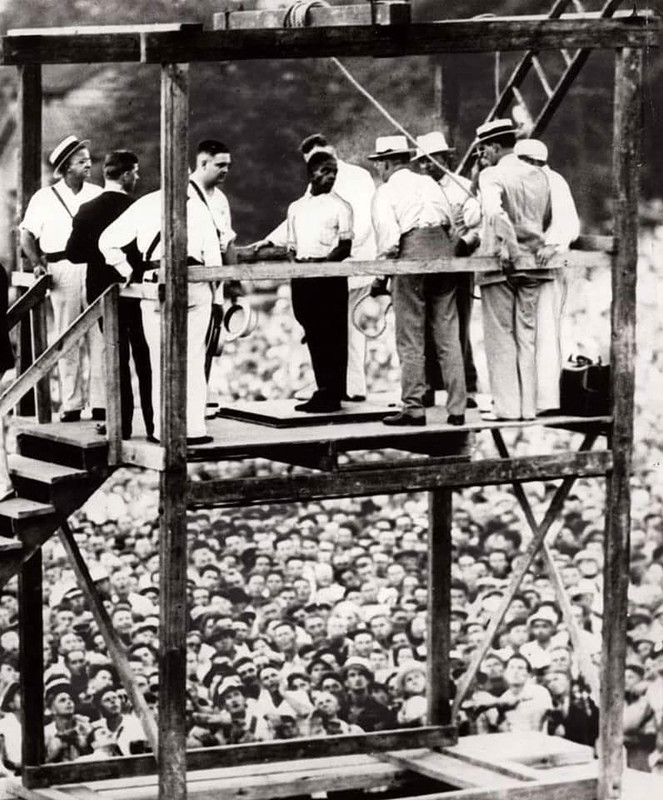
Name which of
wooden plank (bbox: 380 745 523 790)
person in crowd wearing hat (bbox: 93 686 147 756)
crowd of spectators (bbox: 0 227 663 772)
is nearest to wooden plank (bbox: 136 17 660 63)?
wooden plank (bbox: 380 745 523 790)

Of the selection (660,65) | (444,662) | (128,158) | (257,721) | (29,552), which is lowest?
(257,721)

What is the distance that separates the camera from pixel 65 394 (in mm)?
15281

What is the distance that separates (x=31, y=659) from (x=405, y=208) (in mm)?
4182

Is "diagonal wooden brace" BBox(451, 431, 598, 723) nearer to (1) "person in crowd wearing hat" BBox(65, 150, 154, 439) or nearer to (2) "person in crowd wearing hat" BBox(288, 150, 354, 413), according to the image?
(2) "person in crowd wearing hat" BBox(288, 150, 354, 413)

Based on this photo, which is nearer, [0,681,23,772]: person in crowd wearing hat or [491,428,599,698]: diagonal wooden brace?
[491,428,599,698]: diagonal wooden brace

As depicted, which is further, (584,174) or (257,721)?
(584,174)

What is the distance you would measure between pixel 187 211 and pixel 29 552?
233cm

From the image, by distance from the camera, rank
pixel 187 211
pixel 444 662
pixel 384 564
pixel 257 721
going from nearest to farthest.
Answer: pixel 187 211
pixel 444 662
pixel 257 721
pixel 384 564

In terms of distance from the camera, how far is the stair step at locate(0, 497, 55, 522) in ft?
44.5

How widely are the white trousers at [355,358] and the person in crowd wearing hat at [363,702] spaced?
6.10 meters

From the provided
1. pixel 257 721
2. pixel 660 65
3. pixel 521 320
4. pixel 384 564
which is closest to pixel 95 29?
pixel 521 320

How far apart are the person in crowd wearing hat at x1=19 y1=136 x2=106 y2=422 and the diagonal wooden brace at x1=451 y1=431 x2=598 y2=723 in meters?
3.13

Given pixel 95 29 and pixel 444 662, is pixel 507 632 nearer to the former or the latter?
pixel 444 662

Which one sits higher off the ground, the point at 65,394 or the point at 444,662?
the point at 65,394
